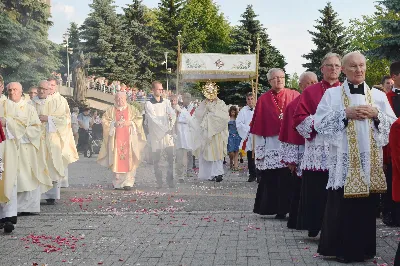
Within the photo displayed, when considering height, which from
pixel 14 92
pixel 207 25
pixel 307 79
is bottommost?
pixel 14 92

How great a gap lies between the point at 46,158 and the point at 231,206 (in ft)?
11.3

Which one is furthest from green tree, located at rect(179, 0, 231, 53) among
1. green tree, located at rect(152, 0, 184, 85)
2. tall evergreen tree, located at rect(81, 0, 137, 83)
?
tall evergreen tree, located at rect(81, 0, 137, 83)

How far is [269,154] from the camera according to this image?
34.5ft

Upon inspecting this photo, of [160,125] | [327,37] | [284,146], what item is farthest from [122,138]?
[327,37]

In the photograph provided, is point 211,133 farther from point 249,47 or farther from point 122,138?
point 249,47

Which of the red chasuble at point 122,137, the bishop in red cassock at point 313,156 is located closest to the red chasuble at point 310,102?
the bishop in red cassock at point 313,156

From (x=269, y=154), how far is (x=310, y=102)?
227cm

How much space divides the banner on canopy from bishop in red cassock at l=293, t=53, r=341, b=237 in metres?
16.2

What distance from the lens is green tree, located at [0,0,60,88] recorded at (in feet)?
118

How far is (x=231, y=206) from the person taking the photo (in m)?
12.1

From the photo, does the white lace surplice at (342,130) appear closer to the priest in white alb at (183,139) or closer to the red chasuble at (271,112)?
the red chasuble at (271,112)

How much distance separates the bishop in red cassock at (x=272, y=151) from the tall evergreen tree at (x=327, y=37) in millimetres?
50552

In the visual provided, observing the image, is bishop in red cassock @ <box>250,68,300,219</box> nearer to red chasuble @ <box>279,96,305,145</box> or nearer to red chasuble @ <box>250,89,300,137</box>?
red chasuble @ <box>250,89,300,137</box>

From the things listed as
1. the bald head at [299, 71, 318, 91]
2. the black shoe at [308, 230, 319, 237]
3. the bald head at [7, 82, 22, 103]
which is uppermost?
the bald head at [299, 71, 318, 91]
